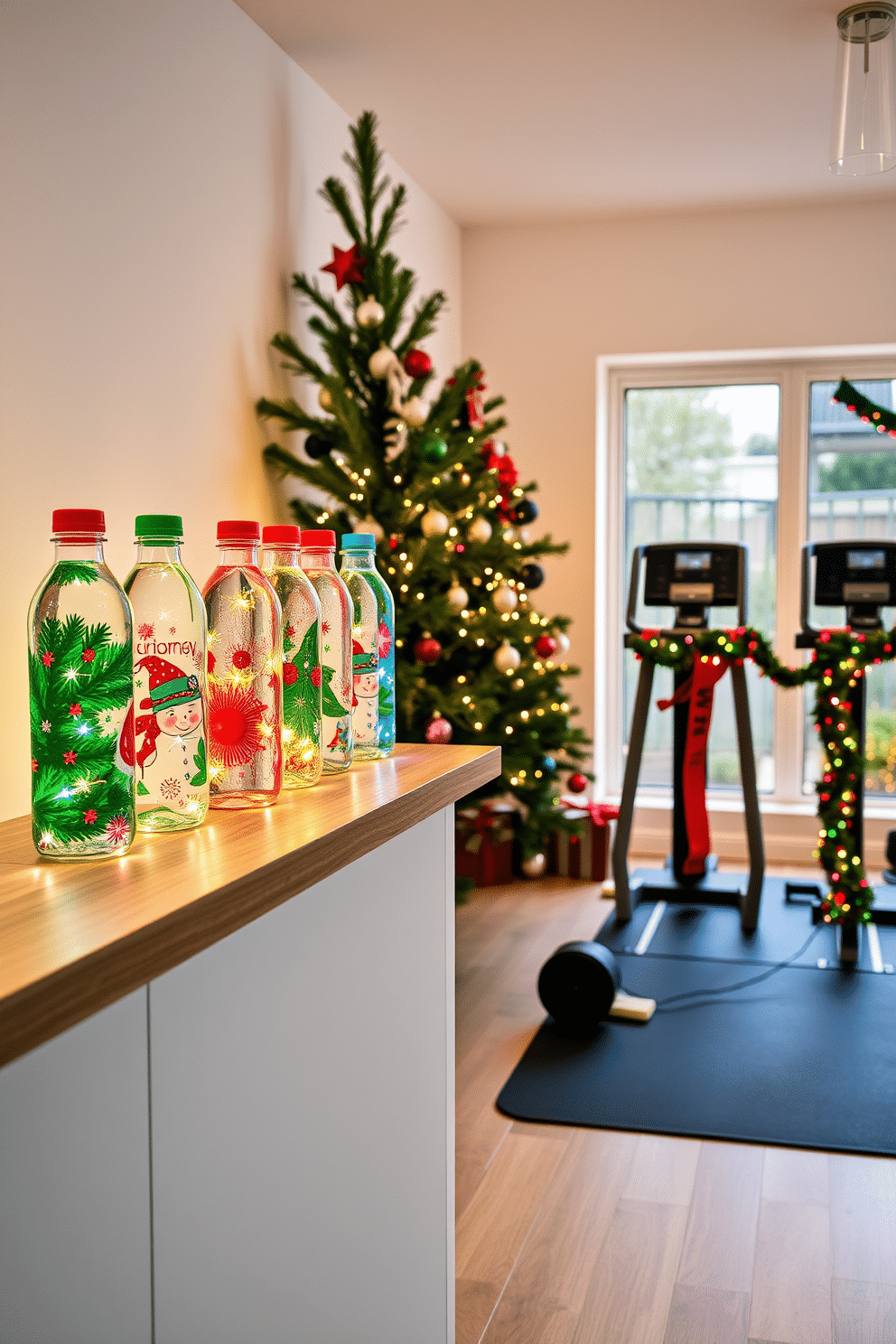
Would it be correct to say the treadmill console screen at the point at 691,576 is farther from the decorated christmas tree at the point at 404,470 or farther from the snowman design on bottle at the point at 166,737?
the snowman design on bottle at the point at 166,737

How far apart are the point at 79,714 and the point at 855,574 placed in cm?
341

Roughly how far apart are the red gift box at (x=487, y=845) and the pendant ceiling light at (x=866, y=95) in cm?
240

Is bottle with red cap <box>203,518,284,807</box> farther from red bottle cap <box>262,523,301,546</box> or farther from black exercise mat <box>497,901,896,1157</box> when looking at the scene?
black exercise mat <box>497,901,896,1157</box>

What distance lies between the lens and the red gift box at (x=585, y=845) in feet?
14.8

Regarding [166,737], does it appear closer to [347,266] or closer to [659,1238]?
[659,1238]

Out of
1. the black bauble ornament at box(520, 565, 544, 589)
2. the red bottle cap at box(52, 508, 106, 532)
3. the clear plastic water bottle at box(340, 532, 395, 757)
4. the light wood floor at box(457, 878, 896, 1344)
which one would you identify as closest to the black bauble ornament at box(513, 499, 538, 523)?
the black bauble ornament at box(520, 565, 544, 589)

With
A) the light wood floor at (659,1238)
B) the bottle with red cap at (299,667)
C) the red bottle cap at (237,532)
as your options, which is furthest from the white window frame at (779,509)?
the red bottle cap at (237,532)

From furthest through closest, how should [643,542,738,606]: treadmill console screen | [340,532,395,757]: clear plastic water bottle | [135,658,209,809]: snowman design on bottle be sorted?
[643,542,738,606]: treadmill console screen
[340,532,395,757]: clear plastic water bottle
[135,658,209,809]: snowman design on bottle

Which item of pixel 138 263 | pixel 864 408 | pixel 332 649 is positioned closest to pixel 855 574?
pixel 864 408

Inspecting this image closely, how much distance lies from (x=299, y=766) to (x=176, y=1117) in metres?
0.44

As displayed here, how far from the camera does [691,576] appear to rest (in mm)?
3988

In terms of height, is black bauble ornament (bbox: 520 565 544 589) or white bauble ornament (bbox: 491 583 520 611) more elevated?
black bauble ornament (bbox: 520 565 544 589)

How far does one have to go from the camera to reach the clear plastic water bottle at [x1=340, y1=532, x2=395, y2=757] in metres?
1.43

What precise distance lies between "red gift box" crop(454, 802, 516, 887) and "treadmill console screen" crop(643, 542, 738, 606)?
100cm
